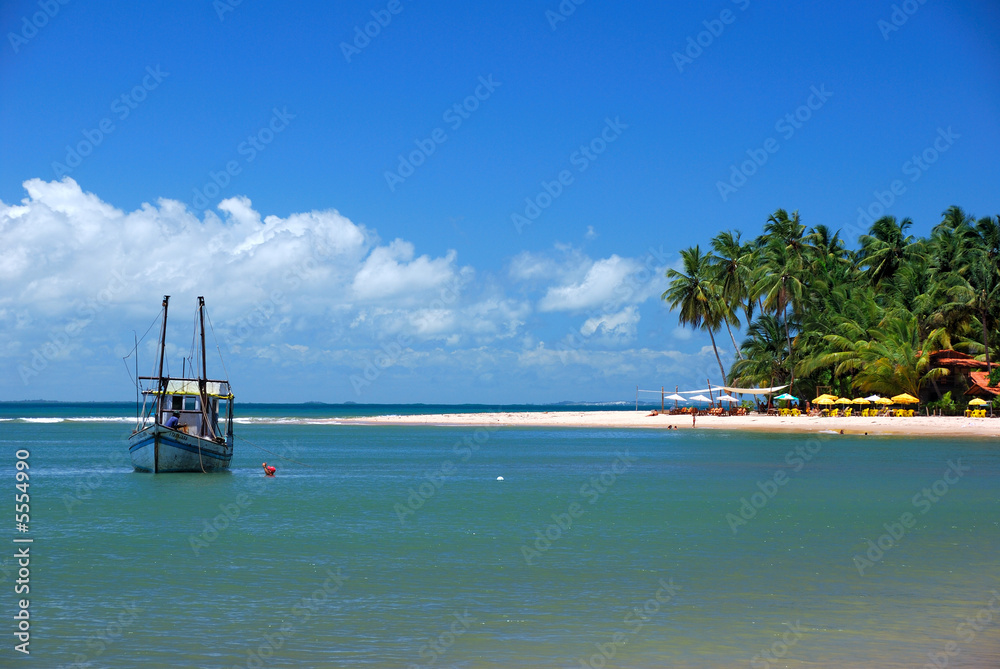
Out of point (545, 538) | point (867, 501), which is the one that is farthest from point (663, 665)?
point (867, 501)

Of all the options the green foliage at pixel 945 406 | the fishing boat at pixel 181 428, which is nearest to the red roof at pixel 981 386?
the green foliage at pixel 945 406

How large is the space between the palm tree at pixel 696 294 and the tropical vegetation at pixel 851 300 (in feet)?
0.28

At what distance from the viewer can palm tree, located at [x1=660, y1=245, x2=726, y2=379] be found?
72.1 metres

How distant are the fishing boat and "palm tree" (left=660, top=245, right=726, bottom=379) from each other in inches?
1911

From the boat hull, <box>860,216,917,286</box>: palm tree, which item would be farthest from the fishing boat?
<box>860,216,917,286</box>: palm tree

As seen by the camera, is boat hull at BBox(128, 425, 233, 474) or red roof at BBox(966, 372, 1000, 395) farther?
red roof at BBox(966, 372, 1000, 395)

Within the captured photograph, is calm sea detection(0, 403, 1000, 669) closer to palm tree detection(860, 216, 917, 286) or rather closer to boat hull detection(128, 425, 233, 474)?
boat hull detection(128, 425, 233, 474)

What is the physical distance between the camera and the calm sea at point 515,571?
9.50 m

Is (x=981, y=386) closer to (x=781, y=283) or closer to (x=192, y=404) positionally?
(x=781, y=283)

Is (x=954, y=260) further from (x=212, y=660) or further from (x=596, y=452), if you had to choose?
(x=212, y=660)

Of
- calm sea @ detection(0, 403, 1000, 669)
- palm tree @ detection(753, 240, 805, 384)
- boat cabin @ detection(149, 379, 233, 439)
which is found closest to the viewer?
calm sea @ detection(0, 403, 1000, 669)

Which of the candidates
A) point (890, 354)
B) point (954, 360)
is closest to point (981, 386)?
point (954, 360)

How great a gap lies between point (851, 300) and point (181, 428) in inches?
1922

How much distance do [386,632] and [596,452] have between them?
3362 cm
